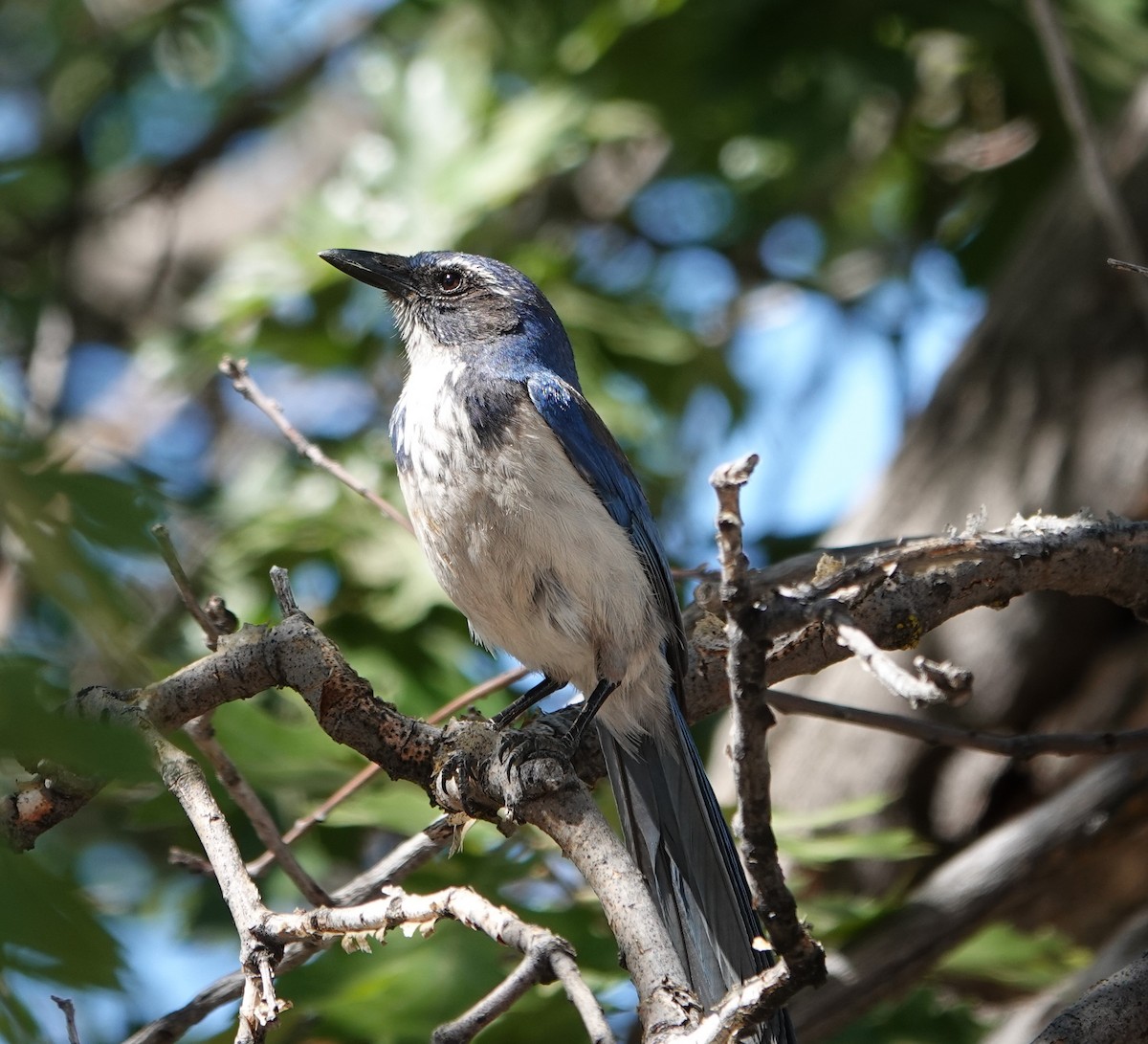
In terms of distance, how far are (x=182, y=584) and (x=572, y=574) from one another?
1593mm

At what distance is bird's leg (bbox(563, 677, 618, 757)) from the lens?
350 cm

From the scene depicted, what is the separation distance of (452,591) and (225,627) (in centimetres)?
85

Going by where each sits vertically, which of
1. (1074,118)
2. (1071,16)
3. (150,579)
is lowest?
(150,579)

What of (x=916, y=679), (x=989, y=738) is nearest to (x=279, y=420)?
(x=989, y=738)

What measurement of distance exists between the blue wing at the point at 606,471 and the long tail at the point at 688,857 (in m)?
0.28

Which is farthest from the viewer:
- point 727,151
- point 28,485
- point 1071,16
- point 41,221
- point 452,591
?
point 41,221

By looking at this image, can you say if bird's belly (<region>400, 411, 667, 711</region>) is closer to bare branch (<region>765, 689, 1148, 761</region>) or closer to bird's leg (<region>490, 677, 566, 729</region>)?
bird's leg (<region>490, 677, 566, 729</region>)

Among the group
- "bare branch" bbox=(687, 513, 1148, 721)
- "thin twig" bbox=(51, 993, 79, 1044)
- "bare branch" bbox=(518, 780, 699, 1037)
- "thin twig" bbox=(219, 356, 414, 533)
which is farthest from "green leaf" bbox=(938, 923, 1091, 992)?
"thin twig" bbox=(51, 993, 79, 1044)

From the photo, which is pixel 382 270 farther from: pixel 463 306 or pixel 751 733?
pixel 751 733

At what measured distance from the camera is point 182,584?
214 centimetres

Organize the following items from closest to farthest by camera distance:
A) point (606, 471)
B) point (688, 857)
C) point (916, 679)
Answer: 1. point (916, 679)
2. point (688, 857)
3. point (606, 471)

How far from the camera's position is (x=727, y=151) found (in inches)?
274

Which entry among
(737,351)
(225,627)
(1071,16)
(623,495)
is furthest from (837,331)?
(225,627)

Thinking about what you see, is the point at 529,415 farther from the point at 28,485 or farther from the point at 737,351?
the point at 737,351
